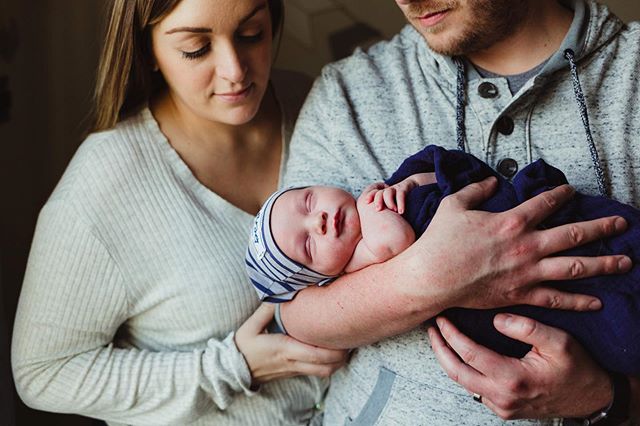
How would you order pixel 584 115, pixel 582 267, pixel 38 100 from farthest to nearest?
pixel 38 100, pixel 584 115, pixel 582 267

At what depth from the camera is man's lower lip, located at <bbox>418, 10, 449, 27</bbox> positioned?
1654 mm

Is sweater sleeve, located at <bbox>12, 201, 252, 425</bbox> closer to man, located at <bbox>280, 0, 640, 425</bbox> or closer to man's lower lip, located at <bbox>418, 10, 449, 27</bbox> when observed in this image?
man, located at <bbox>280, 0, 640, 425</bbox>

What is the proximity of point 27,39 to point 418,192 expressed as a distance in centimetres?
134

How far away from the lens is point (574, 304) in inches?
52.4

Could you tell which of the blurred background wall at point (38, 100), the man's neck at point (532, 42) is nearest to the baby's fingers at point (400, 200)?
the man's neck at point (532, 42)

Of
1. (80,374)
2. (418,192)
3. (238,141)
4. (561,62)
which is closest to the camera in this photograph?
(418,192)

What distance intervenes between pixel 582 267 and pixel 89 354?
43.1 inches

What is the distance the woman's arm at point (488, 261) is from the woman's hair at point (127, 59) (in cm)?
75

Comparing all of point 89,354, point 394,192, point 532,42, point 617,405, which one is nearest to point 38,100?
point 89,354

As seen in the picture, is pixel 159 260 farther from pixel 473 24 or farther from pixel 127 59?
pixel 473 24

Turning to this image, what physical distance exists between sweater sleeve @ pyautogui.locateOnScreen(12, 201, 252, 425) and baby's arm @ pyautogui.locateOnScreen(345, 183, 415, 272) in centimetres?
44

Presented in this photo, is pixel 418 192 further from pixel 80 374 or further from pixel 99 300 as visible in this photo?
pixel 80 374

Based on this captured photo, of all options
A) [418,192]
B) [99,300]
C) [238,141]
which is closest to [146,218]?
[99,300]

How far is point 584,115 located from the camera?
62.2 inches
